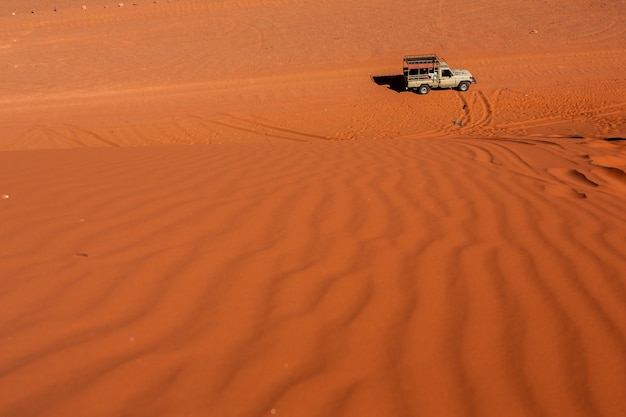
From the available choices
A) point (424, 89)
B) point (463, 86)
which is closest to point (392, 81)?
point (424, 89)

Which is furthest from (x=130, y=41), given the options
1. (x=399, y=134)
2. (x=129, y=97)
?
(x=399, y=134)

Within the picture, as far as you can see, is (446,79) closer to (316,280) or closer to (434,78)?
(434,78)

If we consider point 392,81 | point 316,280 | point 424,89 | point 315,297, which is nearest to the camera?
point 315,297

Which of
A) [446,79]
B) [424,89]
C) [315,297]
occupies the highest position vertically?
[446,79]

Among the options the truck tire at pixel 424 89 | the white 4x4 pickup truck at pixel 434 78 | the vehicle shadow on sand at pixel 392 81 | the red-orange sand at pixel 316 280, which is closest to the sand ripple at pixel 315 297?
the red-orange sand at pixel 316 280

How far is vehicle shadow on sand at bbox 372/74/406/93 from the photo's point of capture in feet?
51.0

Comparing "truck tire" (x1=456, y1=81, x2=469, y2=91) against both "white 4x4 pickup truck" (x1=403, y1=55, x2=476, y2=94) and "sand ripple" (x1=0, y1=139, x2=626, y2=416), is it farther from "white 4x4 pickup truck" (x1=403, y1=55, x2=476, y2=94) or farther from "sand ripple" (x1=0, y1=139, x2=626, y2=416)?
"sand ripple" (x1=0, y1=139, x2=626, y2=416)

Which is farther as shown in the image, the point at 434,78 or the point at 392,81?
the point at 392,81

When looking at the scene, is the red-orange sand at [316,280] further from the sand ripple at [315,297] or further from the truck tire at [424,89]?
the truck tire at [424,89]

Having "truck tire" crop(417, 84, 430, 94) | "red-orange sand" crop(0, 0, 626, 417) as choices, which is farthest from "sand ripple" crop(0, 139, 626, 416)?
"truck tire" crop(417, 84, 430, 94)

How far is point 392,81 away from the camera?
1633 cm

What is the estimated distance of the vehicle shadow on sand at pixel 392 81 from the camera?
15.6 m

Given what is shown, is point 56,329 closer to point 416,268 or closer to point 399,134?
point 416,268

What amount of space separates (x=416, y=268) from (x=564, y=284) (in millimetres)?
836
